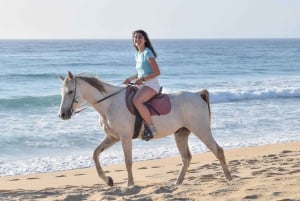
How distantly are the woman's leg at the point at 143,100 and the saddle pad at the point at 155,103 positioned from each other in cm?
8

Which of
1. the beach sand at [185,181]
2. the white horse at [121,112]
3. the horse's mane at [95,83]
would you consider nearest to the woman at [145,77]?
the white horse at [121,112]

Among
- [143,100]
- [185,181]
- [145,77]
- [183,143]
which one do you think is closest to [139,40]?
[145,77]

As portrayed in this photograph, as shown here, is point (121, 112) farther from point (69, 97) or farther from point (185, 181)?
point (185, 181)

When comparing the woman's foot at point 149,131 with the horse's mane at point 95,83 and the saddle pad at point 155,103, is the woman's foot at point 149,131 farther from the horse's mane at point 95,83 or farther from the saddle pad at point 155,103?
the horse's mane at point 95,83

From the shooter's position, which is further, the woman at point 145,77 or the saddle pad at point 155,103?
the saddle pad at point 155,103

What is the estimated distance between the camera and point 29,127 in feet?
58.5

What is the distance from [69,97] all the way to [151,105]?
1.18 m

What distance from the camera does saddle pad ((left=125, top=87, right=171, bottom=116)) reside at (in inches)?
314

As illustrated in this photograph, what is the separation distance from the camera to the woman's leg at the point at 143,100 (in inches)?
311

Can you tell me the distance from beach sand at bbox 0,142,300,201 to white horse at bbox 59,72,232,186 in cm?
66

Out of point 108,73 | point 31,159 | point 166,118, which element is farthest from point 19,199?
point 108,73

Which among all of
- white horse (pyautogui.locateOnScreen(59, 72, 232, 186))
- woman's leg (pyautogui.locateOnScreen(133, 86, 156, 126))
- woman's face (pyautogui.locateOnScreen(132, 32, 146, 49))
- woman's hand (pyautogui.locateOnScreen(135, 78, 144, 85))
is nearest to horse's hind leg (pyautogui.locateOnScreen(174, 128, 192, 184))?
white horse (pyautogui.locateOnScreen(59, 72, 232, 186))

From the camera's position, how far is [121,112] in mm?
7938

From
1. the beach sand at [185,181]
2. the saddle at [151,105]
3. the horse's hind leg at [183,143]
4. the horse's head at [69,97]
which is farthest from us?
the horse's hind leg at [183,143]
